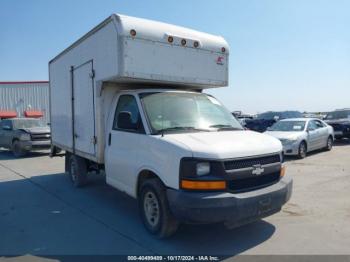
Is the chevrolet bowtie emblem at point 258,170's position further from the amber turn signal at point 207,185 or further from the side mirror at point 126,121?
the side mirror at point 126,121

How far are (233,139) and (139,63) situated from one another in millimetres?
2066

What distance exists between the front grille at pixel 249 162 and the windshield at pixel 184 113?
0.91 meters

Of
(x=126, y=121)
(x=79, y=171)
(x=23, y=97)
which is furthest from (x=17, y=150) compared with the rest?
(x=23, y=97)

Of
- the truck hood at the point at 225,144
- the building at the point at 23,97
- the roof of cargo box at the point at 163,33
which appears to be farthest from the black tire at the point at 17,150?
the building at the point at 23,97

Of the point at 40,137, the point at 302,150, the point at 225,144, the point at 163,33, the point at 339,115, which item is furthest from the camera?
the point at 339,115

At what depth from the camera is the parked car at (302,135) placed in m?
12.4

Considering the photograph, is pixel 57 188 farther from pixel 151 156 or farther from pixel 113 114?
pixel 151 156

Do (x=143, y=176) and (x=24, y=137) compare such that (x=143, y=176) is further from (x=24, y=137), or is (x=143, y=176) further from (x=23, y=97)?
(x=23, y=97)

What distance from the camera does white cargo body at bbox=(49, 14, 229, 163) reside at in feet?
18.1

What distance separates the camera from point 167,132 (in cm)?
489

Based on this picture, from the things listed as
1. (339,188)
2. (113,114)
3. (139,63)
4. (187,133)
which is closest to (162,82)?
(139,63)

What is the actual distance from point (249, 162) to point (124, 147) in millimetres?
2136

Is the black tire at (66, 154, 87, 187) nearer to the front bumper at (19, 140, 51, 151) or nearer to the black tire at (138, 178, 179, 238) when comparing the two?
the black tire at (138, 178, 179, 238)

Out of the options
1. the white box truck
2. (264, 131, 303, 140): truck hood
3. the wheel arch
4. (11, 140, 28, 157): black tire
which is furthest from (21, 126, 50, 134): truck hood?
the wheel arch
